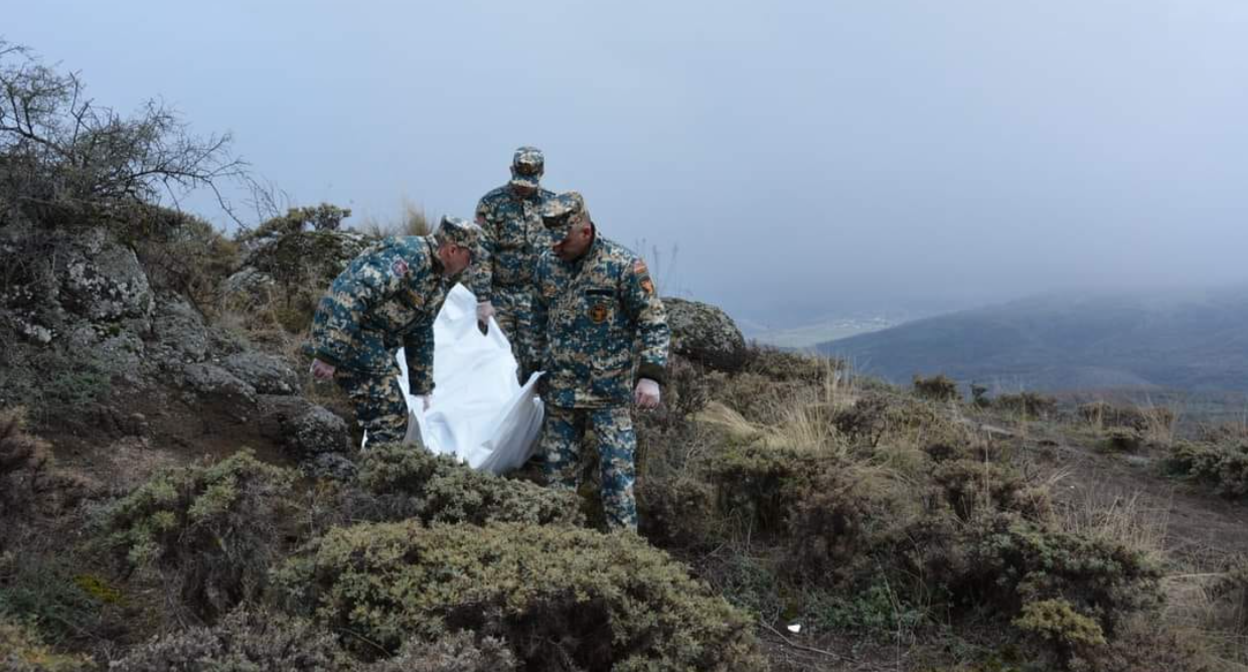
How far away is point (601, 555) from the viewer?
3.06 metres

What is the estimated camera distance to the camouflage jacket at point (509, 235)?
6.55m

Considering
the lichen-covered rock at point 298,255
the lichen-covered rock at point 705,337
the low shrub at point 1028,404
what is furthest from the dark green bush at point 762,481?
the low shrub at point 1028,404

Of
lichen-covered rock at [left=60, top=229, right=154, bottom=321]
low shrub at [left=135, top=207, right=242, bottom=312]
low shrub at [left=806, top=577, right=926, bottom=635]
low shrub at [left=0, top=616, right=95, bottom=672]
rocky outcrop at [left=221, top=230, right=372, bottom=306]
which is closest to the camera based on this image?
low shrub at [left=0, top=616, right=95, bottom=672]

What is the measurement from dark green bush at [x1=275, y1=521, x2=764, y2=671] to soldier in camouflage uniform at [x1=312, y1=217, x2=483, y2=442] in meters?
1.77

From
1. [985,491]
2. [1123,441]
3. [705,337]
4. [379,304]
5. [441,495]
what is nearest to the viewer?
[441,495]

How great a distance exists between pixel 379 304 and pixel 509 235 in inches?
80.9

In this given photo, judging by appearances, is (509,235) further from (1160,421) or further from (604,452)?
(1160,421)

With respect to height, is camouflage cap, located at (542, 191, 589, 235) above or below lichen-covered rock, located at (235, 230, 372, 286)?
below

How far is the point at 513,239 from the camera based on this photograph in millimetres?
6590

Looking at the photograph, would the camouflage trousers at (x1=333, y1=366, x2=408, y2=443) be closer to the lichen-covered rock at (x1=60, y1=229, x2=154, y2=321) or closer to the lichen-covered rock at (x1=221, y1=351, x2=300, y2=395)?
the lichen-covered rock at (x1=221, y1=351, x2=300, y2=395)

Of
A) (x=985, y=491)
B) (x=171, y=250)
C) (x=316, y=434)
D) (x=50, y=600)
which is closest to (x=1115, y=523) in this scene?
(x=985, y=491)

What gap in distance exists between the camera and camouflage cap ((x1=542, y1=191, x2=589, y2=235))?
4.25 m

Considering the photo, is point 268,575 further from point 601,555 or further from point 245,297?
point 245,297

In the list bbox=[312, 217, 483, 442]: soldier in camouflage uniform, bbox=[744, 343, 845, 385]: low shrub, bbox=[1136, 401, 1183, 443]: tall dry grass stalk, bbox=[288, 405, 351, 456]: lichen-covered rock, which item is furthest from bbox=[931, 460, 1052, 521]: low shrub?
bbox=[1136, 401, 1183, 443]: tall dry grass stalk
